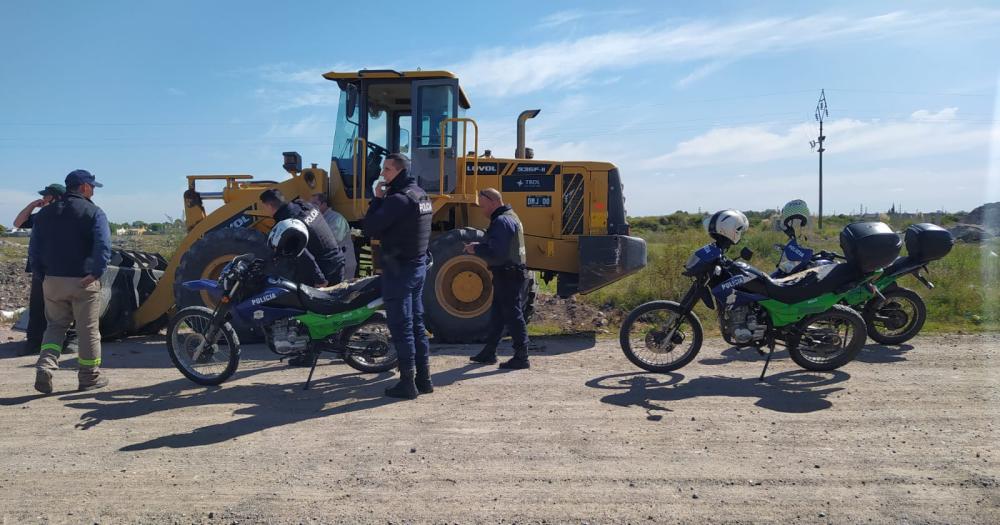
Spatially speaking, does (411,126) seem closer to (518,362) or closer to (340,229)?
(340,229)

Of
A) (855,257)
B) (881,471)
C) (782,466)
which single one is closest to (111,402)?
(782,466)

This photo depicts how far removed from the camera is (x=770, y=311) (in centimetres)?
597

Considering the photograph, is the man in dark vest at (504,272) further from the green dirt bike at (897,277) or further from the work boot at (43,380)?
the work boot at (43,380)

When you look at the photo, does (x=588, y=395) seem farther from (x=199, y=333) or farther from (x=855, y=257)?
(x=199, y=333)

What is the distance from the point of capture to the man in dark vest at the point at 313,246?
6.25m

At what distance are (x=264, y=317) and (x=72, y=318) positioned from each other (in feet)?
5.66

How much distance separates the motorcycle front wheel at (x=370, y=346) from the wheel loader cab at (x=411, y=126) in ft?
7.91

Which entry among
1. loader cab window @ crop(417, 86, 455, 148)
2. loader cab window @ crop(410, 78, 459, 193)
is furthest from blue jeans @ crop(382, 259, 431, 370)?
loader cab window @ crop(417, 86, 455, 148)

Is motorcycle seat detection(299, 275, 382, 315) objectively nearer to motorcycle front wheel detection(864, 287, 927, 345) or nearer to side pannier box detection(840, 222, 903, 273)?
side pannier box detection(840, 222, 903, 273)

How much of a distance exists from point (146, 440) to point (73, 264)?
2.04 m

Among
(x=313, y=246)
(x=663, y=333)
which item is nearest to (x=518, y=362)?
(x=663, y=333)

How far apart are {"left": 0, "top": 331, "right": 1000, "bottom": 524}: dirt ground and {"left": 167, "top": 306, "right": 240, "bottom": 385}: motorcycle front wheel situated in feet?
0.56

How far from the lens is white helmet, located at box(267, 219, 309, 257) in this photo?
18.9ft

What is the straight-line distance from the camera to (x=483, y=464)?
12.7 ft
